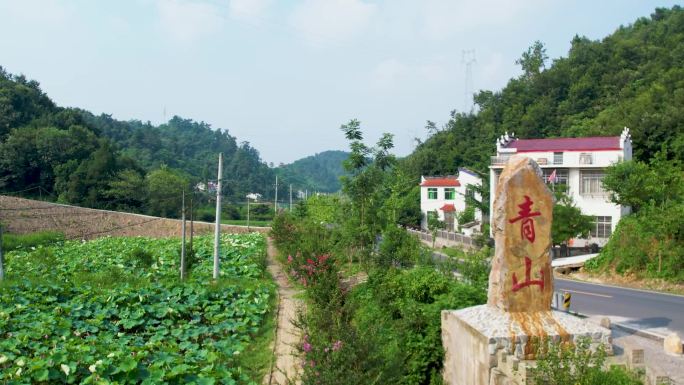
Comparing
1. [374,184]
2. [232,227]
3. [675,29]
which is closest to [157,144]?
[232,227]

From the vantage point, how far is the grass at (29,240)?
1209 inches

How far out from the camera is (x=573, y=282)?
17984 mm

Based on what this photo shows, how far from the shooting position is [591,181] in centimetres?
2612

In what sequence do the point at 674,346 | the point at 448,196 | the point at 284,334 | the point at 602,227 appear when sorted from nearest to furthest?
the point at 674,346
the point at 284,334
the point at 602,227
the point at 448,196

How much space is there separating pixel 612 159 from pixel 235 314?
19.8 meters

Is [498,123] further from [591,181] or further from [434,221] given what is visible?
[591,181]

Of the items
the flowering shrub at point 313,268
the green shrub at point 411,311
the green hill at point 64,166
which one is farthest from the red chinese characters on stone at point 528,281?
the green hill at point 64,166

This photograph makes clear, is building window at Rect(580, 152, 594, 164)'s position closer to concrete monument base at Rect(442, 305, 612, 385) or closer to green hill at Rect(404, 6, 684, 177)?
green hill at Rect(404, 6, 684, 177)

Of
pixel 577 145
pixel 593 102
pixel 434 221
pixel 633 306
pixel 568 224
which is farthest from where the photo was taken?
pixel 593 102

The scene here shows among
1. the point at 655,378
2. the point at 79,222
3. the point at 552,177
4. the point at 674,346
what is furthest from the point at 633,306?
the point at 79,222

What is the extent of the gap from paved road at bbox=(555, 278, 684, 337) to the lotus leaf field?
743cm

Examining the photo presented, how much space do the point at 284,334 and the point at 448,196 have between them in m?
28.3

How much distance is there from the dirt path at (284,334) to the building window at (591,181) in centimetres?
1423

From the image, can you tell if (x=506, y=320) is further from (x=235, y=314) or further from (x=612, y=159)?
(x=612, y=159)
